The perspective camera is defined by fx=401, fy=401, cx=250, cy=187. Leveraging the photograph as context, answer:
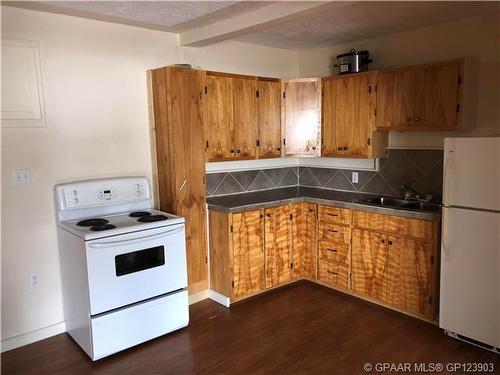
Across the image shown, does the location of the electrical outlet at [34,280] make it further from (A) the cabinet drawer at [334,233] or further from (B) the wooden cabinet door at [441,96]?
(B) the wooden cabinet door at [441,96]

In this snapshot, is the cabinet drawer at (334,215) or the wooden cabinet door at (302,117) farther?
the wooden cabinet door at (302,117)

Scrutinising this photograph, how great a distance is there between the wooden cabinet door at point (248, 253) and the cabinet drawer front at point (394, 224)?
34.4 inches

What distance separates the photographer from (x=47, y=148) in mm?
2984

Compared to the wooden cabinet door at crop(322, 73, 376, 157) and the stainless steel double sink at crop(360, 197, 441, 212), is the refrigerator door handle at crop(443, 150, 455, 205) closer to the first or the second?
the stainless steel double sink at crop(360, 197, 441, 212)

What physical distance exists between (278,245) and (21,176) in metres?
2.22

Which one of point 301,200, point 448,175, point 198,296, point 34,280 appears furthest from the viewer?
point 301,200

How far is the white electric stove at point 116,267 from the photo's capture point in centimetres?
270

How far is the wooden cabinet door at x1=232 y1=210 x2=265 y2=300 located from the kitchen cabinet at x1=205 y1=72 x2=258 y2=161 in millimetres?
619

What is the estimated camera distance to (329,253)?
3809 millimetres

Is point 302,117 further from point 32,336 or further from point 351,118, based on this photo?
point 32,336

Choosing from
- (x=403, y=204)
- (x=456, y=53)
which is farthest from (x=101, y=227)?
(x=456, y=53)

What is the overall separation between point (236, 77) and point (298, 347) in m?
2.38

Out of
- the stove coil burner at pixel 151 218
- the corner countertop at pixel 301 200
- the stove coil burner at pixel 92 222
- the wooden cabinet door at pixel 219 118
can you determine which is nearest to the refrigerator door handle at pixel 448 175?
the corner countertop at pixel 301 200

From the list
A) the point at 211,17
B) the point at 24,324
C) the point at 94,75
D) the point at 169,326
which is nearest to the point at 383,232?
the point at 169,326
